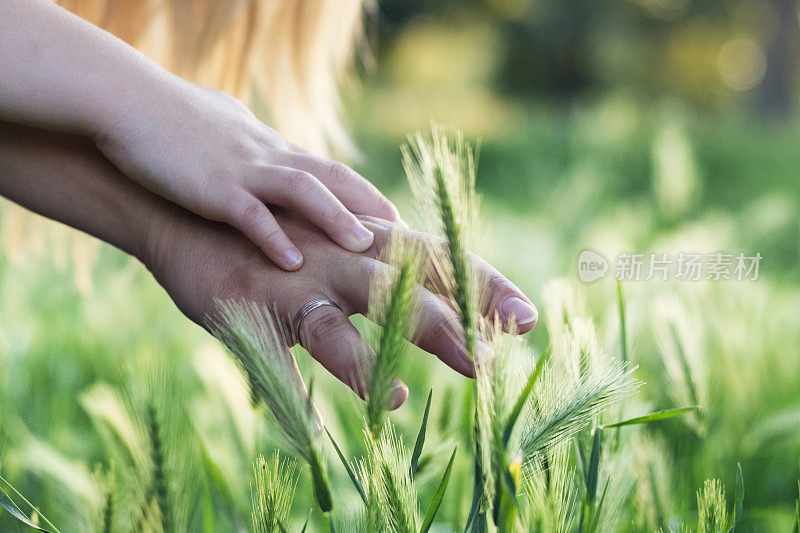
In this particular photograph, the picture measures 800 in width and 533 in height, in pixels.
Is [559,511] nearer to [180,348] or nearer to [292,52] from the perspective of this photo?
[292,52]

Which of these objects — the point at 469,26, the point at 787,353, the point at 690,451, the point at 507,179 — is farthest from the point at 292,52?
the point at 469,26

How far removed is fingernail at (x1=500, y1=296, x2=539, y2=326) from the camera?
1.61 feet

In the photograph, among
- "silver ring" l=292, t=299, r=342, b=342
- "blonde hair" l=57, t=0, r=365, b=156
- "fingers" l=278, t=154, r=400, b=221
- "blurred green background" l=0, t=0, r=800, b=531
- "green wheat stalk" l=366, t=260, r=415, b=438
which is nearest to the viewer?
"green wheat stalk" l=366, t=260, r=415, b=438

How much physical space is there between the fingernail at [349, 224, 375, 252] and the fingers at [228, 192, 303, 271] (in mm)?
44

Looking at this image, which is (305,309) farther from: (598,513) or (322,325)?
(598,513)

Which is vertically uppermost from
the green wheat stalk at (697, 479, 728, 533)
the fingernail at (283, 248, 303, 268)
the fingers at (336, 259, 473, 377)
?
the fingernail at (283, 248, 303, 268)

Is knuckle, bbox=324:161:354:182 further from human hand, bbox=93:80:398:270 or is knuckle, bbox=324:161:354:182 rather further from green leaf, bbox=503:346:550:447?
green leaf, bbox=503:346:550:447

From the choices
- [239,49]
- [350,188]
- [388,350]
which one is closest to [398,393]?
[388,350]

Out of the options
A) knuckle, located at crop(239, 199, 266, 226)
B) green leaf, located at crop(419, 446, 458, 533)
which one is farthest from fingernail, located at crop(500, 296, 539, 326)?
knuckle, located at crop(239, 199, 266, 226)

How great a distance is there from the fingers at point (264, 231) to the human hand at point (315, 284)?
1 cm

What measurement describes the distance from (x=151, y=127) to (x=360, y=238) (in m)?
0.21

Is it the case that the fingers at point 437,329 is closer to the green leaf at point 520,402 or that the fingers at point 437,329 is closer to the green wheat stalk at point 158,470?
the green leaf at point 520,402

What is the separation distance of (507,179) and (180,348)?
6.56 feet

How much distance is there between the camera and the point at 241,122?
0.65m
